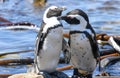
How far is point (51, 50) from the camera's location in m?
7.61

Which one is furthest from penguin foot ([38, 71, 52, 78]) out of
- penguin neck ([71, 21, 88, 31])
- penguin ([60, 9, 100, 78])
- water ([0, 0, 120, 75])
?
water ([0, 0, 120, 75])

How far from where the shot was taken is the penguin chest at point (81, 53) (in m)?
7.85

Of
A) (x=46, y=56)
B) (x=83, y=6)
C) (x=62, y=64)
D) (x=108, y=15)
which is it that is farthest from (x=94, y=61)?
(x=83, y=6)

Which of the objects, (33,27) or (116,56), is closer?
(116,56)

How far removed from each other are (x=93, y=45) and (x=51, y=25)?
2.90ft

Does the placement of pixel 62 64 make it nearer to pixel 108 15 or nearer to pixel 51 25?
pixel 51 25

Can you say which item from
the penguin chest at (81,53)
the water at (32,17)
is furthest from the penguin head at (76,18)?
the water at (32,17)

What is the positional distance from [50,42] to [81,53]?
2.02 feet

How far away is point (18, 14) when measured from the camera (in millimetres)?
17750

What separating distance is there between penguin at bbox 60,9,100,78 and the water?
4.41ft

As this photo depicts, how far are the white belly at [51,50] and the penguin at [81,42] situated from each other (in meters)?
0.31

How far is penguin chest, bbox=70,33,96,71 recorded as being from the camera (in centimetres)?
785

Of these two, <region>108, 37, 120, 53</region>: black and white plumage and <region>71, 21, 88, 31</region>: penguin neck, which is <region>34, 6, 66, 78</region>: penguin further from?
<region>108, 37, 120, 53</region>: black and white plumage

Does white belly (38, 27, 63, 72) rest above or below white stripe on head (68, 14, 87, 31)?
below
